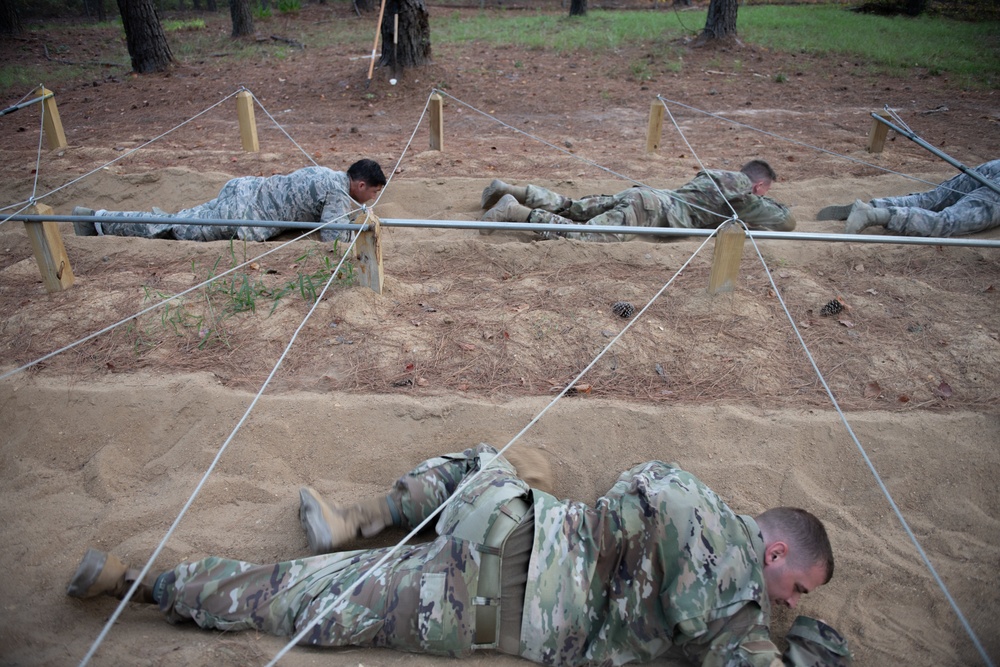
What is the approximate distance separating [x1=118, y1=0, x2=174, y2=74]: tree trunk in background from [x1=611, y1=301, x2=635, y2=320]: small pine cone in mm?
10837

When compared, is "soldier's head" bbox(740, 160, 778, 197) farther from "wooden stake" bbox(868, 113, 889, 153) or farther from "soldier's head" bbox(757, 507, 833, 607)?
"soldier's head" bbox(757, 507, 833, 607)

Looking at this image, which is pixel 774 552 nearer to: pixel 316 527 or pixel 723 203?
pixel 316 527

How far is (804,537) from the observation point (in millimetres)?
2348

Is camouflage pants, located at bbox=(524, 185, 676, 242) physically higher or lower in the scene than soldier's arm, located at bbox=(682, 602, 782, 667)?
higher

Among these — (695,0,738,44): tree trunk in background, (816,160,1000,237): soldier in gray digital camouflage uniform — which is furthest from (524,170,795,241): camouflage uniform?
(695,0,738,44): tree trunk in background

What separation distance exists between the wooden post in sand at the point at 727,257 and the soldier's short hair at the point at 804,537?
185 centimetres

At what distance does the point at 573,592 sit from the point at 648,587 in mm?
257

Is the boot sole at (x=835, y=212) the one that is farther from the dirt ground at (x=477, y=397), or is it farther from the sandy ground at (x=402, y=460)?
the sandy ground at (x=402, y=460)

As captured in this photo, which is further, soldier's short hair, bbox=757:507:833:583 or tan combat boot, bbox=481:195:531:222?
tan combat boot, bbox=481:195:531:222

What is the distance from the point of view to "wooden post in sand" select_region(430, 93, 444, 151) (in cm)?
723

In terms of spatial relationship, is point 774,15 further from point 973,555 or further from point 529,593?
point 529,593

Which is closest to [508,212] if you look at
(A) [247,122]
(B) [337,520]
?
(B) [337,520]

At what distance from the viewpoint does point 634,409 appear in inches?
134

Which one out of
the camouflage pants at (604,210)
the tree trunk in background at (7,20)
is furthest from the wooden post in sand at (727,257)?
the tree trunk in background at (7,20)
